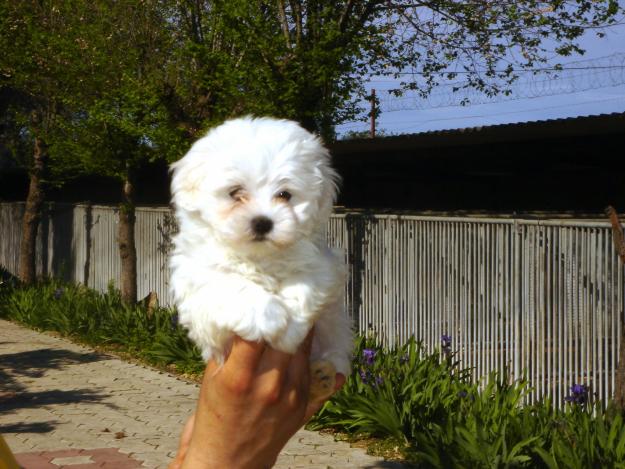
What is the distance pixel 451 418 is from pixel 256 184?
501 cm

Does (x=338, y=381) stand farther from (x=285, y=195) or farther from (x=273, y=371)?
(x=285, y=195)

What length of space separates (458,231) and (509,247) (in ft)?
2.88

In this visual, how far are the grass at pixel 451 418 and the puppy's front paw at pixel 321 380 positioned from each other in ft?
12.4

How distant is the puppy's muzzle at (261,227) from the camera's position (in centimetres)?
270

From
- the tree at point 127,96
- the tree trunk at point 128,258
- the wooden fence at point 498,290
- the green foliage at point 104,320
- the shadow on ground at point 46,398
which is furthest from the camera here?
the tree trunk at point 128,258

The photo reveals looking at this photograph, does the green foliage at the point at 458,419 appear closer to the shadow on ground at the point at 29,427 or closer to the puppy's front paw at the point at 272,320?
the shadow on ground at the point at 29,427

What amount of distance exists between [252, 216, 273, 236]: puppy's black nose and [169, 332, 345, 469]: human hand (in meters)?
0.33

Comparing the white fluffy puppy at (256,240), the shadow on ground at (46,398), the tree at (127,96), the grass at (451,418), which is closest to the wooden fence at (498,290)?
the grass at (451,418)

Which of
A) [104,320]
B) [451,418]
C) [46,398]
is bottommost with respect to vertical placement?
[46,398]

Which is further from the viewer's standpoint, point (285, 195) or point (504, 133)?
point (504, 133)

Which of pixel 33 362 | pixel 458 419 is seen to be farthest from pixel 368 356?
pixel 33 362

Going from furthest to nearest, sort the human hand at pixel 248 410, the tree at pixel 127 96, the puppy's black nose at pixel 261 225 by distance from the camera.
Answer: the tree at pixel 127 96
the puppy's black nose at pixel 261 225
the human hand at pixel 248 410

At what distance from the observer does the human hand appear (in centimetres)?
255

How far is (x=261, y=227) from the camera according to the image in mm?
2721
